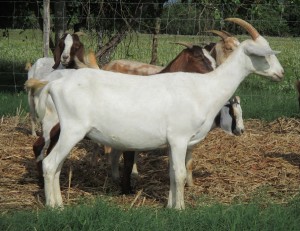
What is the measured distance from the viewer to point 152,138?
6.05 metres

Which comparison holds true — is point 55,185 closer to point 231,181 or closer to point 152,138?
point 152,138

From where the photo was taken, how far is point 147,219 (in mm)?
5195

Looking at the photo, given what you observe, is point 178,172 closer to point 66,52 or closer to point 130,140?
point 130,140

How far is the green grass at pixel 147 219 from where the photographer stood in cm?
502

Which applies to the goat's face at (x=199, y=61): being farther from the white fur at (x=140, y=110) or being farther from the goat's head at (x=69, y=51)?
the goat's head at (x=69, y=51)

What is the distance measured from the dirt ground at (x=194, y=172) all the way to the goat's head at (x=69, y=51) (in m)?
1.28

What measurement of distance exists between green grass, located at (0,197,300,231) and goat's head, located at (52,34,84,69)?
117 inches

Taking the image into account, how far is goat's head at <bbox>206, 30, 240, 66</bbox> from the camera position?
7.88m

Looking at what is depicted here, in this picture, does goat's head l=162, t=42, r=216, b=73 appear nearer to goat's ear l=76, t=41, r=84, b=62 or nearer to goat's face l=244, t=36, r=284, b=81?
goat's face l=244, t=36, r=284, b=81

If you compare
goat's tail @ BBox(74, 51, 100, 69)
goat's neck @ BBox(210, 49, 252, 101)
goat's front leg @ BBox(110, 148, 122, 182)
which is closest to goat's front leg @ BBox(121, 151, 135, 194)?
goat's front leg @ BBox(110, 148, 122, 182)

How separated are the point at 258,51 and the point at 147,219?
1964mm

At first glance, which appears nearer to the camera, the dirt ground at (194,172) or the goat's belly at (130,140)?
the goat's belly at (130,140)

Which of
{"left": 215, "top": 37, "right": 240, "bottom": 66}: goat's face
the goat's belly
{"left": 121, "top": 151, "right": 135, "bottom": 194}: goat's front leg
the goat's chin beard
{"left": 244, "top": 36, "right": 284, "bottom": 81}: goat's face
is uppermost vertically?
{"left": 244, "top": 36, "right": 284, "bottom": 81}: goat's face

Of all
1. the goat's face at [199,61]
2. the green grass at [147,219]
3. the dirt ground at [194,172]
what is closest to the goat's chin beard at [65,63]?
the dirt ground at [194,172]
